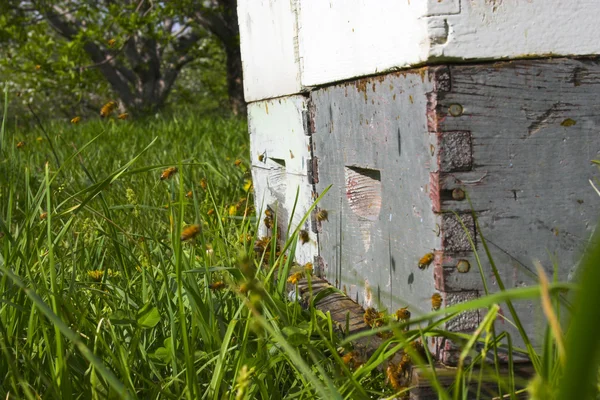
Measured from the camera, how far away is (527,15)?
5.40 ft

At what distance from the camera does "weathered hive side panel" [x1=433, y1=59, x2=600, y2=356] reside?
1.67 meters

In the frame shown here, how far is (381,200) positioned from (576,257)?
0.54 meters

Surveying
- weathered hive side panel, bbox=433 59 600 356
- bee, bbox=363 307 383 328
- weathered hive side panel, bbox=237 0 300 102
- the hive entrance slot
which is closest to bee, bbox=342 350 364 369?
bee, bbox=363 307 383 328

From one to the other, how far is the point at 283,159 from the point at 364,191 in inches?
29.3

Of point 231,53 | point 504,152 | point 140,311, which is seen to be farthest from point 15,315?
point 231,53

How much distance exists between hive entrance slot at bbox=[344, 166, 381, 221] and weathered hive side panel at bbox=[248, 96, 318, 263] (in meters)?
0.20

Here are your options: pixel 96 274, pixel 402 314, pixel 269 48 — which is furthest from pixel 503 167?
pixel 269 48

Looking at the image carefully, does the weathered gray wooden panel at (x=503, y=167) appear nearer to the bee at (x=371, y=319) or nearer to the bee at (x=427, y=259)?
the bee at (x=427, y=259)

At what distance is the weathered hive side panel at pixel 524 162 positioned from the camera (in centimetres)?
167

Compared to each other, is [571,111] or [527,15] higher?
[527,15]

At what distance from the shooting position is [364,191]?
2229mm

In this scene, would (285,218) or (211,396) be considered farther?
(285,218)

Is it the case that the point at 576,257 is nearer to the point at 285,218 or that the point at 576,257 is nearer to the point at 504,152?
the point at 504,152

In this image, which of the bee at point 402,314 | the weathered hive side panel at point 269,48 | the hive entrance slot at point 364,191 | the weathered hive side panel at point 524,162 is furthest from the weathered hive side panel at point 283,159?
the weathered hive side panel at point 524,162
